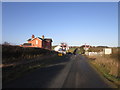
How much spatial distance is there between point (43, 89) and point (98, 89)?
106 inches

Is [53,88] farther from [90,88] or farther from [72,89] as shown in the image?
[90,88]

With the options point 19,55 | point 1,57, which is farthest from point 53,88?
point 19,55

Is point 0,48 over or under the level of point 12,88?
over

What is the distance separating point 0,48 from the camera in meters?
19.6

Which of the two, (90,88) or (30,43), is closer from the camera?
(90,88)

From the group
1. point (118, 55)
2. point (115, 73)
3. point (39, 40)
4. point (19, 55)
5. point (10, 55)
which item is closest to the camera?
point (115, 73)

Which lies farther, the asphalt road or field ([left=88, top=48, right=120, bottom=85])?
field ([left=88, top=48, right=120, bottom=85])

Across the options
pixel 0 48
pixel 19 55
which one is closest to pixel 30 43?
pixel 19 55

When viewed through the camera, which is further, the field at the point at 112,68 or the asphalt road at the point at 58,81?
the field at the point at 112,68

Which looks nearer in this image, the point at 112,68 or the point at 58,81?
the point at 58,81

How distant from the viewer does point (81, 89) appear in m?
7.48

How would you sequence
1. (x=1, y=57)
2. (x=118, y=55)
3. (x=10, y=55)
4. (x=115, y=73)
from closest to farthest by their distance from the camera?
(x=115, y=73) → (x=118, y=55) → (x=1, y=57) → (x=10, y=55)

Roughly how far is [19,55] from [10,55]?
10.2 ft

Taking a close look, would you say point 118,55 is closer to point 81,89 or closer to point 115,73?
point 115,73
